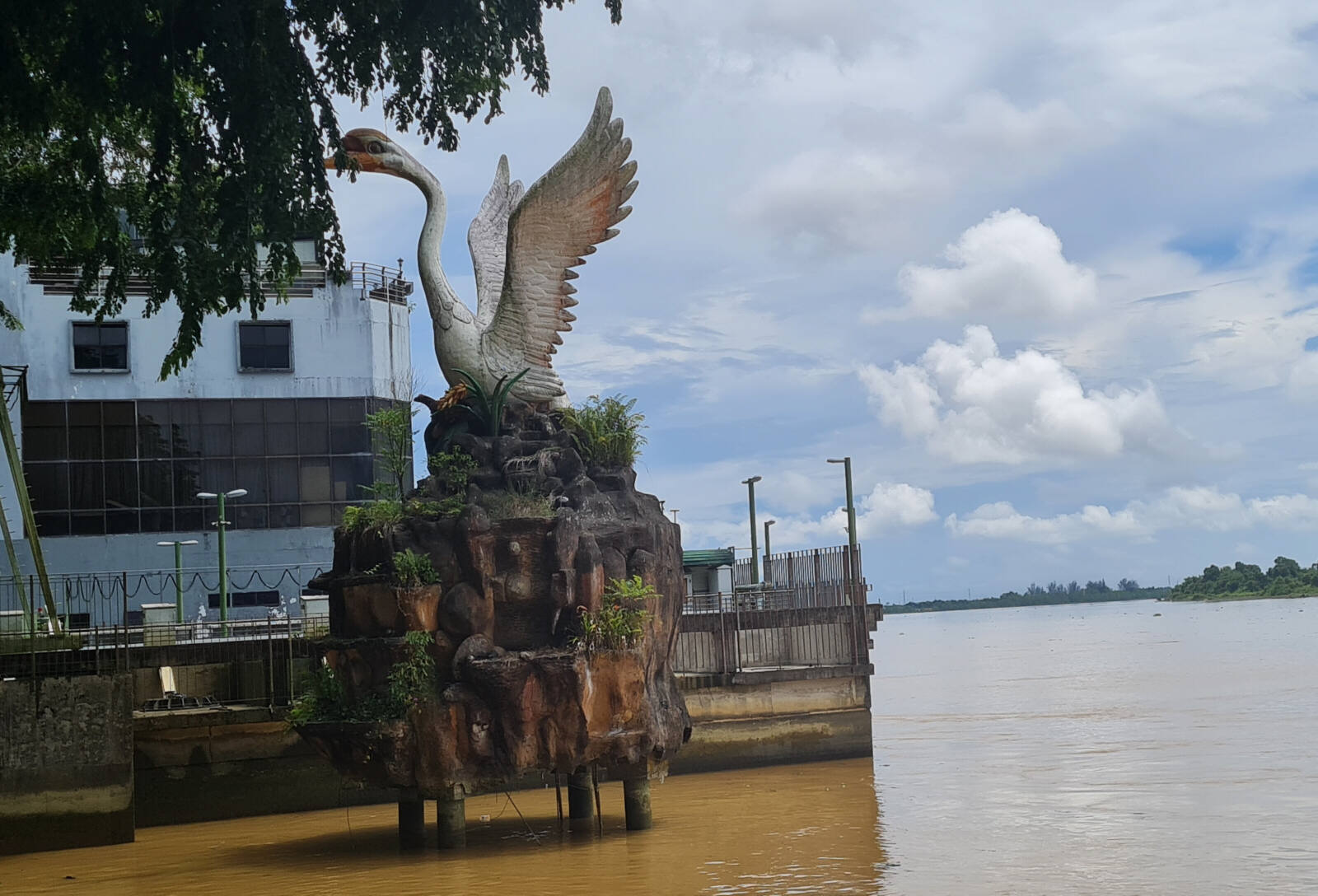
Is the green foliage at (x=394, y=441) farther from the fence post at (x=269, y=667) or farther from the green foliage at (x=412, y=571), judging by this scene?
the fence post at (x=269, y=667)

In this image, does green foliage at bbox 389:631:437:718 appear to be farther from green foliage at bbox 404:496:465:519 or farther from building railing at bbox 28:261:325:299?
building railing at bbox 28:261:325:299

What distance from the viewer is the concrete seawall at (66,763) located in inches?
826

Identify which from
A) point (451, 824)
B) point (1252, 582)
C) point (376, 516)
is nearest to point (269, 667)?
point (451, 824)

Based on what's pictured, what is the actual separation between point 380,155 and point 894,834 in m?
12.6

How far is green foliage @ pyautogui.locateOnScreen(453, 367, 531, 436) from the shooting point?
66.3 ft

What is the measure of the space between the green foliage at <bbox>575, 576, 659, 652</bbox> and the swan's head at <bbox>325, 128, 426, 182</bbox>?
300 inches

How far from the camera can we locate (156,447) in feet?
132

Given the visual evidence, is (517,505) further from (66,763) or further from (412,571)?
(66,763)

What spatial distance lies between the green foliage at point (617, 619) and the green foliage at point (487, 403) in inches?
121

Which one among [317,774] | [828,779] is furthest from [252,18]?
[828,779]

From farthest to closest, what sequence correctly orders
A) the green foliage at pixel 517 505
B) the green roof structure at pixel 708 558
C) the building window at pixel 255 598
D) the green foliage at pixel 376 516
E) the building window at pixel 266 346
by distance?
1. the green roof structure at pixel 708 558
2. the building window at pixel 266 346
3. the building window at pixel 255 598
4. the green foliage at pixel 376 516
5. the green foliage at pixel 517 505

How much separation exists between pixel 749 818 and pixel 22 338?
26.5 metres

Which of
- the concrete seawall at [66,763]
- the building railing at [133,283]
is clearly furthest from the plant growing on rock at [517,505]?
the building railing at [133,283]

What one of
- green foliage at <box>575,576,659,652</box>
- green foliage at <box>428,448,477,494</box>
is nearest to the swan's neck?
green foliage at <box>428,448,477,494</box>
